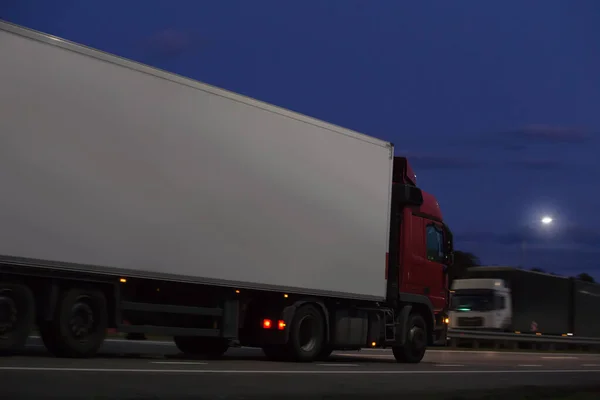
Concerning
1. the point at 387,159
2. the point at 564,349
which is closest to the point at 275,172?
the point at 387,159

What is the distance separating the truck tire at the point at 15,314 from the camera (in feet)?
39.3

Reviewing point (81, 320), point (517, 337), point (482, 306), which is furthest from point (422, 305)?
point (482, 306)

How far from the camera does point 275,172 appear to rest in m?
15.8

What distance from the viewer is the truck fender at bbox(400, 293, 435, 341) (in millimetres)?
19312

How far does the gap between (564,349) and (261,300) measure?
32.8 meters

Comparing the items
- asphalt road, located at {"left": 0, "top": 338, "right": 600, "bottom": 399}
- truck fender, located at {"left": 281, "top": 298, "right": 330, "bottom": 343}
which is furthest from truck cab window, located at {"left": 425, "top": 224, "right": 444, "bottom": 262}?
asphalt road, located at {"left": 0, "top": 338, "right": 600, "bottom": 399}

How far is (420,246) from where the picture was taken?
19.7 meters

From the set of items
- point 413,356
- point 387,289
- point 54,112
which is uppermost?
point 54,112

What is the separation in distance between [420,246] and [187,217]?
6.85m

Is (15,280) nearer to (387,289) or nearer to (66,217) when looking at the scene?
(66,217)

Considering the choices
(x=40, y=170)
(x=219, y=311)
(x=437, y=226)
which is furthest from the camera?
(x=437, y=226)

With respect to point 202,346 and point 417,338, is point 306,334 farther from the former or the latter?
point 417,338

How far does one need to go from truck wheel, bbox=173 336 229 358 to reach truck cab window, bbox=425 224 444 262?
4.79 metres

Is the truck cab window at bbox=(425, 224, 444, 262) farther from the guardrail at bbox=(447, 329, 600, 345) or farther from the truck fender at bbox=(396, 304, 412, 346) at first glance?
the guardrail at bbox=(447, 329, 600, 345)
